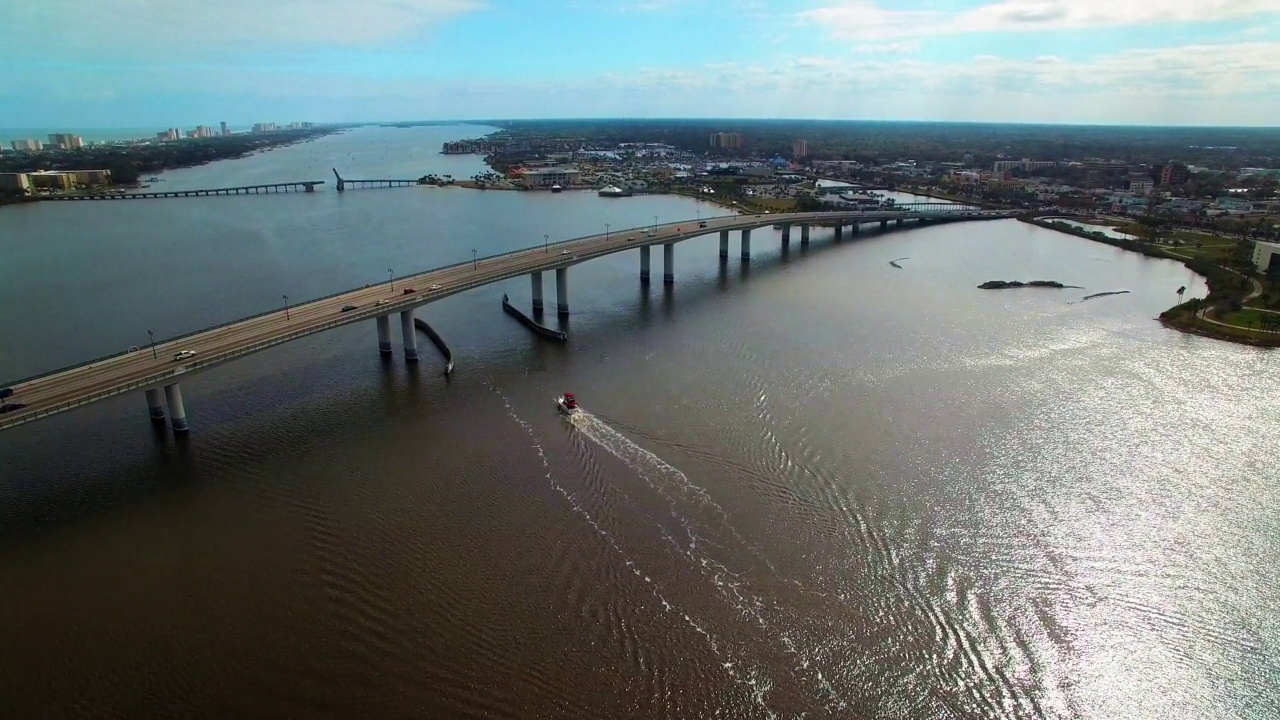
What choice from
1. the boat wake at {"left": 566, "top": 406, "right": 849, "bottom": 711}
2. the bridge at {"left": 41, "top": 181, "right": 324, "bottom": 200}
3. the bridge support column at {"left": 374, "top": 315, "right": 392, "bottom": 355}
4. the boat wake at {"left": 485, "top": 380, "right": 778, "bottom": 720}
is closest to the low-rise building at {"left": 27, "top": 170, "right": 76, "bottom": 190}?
the bridge at {"left": 41, "top": 181, "right": 324, "bottom": 200}

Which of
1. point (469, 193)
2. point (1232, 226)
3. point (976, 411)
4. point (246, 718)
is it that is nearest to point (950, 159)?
point (1232, 226)

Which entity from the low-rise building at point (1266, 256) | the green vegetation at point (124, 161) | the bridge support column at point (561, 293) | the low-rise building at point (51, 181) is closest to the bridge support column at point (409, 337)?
the bridge support column at point (561, 293)

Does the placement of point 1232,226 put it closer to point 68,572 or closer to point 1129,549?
point 1129,549

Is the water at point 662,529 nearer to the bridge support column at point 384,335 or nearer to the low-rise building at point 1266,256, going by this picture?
the bridge support column at point 384,335

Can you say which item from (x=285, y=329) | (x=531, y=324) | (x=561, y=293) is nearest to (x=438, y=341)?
(x=531, y=324)

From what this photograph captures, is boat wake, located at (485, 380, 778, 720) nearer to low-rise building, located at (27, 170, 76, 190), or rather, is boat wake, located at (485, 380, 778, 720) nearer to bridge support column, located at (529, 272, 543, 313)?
bridge support column, located at (529, 272, 543, 313)
